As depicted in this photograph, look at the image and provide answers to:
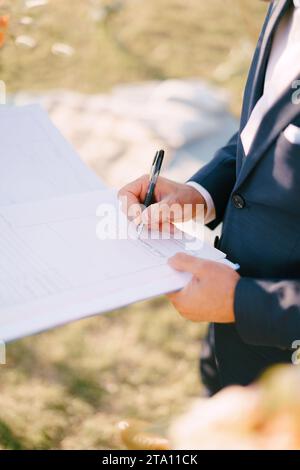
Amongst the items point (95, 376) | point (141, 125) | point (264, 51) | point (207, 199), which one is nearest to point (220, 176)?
point (207, 199)

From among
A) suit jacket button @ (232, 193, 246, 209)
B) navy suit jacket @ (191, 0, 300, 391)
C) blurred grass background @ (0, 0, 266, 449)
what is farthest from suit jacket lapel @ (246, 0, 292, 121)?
blurred grass background @ (0, 0, 266, 449)

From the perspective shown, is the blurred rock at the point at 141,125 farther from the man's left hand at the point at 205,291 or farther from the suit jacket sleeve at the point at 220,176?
the man's left hand at the point at 205,291

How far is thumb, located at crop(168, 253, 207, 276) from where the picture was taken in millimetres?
905

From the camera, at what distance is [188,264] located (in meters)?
0.91

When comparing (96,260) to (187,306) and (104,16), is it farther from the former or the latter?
(104,16)

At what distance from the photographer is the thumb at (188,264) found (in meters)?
0.91

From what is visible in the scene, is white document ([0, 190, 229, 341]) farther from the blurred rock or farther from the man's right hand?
the blurred rock

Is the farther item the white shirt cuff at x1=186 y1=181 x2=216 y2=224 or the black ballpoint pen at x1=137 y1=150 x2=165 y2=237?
the white shirt cuff at x1=186 y1=181 x2=216 y2=224

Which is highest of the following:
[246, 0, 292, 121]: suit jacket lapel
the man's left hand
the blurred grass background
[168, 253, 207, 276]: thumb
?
[246, 0, 292, 121]: suit jacket lapel

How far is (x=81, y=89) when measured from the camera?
4.04 meters

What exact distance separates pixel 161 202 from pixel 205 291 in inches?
10.1

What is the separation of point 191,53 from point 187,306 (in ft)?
14.1

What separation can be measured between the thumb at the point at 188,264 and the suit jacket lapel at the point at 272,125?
0.76 feet

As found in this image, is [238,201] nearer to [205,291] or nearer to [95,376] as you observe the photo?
[205,291]
